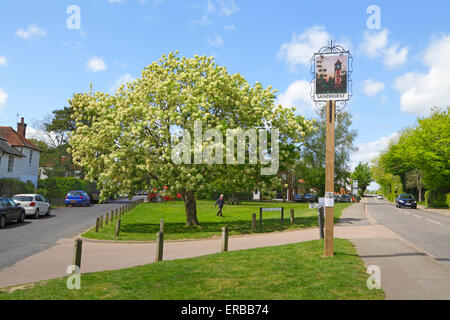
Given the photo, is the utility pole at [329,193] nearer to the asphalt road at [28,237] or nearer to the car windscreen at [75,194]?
the asphalt road at [28,237]

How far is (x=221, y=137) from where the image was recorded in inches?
613

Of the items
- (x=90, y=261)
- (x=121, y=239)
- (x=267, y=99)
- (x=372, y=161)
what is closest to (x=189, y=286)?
(x=90, y=261)

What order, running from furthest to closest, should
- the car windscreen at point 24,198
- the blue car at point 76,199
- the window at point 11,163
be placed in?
the window at point 11,163 < the blue car at point 76,199 < the car windscreen at point 24,198

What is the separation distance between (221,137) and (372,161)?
86.9 meters

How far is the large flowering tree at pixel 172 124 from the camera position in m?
16.4

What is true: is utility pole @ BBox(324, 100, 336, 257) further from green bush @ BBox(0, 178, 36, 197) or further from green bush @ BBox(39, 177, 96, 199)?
green bush @ BBox(39, 177, 96, 199)

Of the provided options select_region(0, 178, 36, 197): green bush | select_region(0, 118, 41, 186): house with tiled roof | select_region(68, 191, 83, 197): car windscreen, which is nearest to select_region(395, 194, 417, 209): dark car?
select_region(68, 191, 83, 197): car windscreen

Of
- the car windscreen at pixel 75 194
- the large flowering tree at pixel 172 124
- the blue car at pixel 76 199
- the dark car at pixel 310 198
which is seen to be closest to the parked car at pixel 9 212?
the large flowering tree at pixel 172 124

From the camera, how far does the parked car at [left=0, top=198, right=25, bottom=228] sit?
58.6 feet

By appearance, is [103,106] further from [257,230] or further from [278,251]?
[278,251]

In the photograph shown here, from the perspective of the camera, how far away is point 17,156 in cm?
3888

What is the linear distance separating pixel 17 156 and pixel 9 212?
23283mm

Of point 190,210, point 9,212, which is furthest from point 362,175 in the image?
point 9,212

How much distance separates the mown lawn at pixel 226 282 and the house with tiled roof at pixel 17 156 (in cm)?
3401
